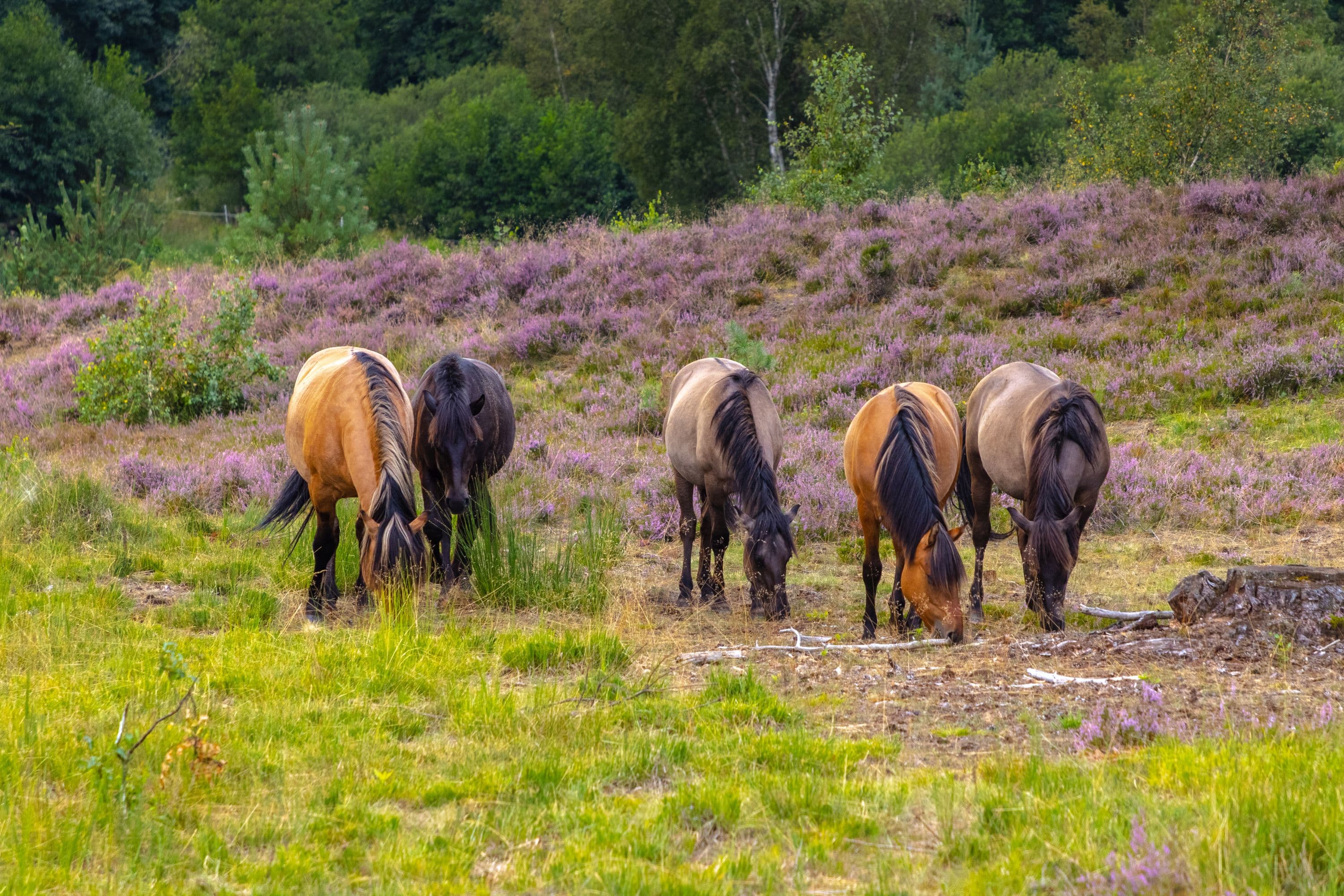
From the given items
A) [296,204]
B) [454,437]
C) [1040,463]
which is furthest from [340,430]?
[296,204]

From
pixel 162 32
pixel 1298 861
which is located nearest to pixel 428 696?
pixel 1298 861

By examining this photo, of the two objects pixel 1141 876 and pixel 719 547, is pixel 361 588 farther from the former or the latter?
pixel 1141 876

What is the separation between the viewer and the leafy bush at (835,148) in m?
20.8

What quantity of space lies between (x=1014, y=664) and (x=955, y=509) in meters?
4.88

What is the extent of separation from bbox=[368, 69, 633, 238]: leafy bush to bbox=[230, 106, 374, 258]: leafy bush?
17209 mm

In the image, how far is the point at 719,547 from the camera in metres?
8.05

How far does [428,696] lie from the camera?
5023 mm

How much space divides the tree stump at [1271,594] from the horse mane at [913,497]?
126cm

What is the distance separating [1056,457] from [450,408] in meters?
3.96

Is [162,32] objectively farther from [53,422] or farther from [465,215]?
[53,422]

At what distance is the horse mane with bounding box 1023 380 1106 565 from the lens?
6406mm

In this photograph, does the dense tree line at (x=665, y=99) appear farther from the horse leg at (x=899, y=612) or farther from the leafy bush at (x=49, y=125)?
the horse leg at (x=899, y=612)

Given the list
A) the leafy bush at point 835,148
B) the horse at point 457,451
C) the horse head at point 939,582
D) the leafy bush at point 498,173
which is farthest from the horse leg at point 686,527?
the leafy bush at point 498,173

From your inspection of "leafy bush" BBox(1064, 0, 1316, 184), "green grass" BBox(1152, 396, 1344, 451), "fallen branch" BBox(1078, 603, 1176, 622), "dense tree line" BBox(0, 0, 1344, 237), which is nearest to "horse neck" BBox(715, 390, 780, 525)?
"fallen branch" BBox(1078, 603, 1176, 622)
